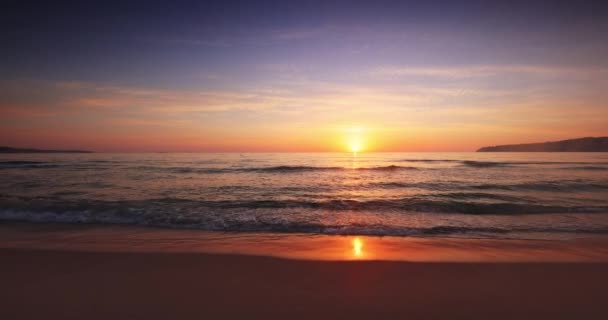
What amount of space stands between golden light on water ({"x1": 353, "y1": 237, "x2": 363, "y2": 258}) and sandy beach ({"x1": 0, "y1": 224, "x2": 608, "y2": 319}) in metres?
0.48

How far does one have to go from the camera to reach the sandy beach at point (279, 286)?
3.57 meters

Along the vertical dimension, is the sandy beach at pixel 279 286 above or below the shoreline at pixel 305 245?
above

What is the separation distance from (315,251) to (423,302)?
8.71 feet

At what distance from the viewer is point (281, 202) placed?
12.6 meters

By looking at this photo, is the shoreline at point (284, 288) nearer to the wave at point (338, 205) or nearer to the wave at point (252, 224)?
the wave at point (252, 224)

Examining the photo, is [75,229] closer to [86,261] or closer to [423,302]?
[86,261]

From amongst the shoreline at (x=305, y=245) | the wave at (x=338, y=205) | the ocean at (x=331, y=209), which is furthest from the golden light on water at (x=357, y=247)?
the wave at (x=338, y=205)

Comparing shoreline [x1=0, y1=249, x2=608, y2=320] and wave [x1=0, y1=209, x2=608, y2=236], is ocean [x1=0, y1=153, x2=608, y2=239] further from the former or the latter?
shoreline [x1=0, y1=249, x2=608, y2=320]

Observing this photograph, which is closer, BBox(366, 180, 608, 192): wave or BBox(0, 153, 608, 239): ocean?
BBox(0, 153, 608, 239): ocean

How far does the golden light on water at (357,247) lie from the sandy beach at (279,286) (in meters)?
0.48

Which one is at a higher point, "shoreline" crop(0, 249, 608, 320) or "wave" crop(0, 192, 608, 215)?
"shoreline" crop(0, 249, 608, 320)

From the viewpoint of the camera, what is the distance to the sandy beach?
3572mm

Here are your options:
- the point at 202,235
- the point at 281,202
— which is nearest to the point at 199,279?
the point at 202,235

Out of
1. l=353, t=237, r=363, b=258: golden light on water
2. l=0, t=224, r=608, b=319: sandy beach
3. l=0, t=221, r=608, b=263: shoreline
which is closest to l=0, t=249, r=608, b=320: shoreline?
l=0, t=224, r=608, b=319: sandy beach
